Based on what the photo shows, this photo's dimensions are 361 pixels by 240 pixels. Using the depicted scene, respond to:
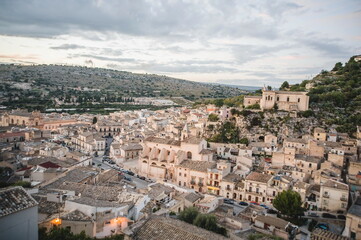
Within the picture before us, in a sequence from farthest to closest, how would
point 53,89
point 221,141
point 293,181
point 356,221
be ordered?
point 53,89
point 221,141
point 293,181
point 356,221

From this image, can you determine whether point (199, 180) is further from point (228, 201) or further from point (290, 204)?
point (290, 204)

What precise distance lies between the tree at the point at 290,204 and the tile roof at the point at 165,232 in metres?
12.8

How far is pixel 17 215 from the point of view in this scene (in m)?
11.3

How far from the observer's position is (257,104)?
55594mm

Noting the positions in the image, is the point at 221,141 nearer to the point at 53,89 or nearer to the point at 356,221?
the point at 356,221

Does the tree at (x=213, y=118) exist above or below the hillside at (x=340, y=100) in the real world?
below

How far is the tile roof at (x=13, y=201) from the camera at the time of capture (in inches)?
432

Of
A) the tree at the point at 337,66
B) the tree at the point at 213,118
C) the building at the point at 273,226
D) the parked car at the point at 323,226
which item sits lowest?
the parked car at the point at 323,226

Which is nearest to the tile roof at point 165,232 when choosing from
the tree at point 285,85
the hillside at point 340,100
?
the hillside at point 340,100

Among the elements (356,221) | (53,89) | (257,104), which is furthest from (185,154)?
(53,89)

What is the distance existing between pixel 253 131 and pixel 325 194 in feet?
75.1

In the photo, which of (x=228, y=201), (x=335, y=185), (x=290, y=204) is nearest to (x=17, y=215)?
(x=290, y=204)

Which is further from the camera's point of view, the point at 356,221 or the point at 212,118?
the point at 212,118

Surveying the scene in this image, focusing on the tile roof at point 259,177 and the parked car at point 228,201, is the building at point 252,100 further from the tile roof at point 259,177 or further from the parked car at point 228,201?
the parked car at point 228,201
